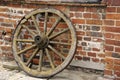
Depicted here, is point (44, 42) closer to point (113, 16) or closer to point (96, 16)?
point (96, 16)

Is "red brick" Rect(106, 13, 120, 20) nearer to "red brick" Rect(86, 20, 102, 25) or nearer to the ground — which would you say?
"red brick" Rect(86, 20, 102, 25)

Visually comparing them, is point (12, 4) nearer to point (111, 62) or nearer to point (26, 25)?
point (26, 25)

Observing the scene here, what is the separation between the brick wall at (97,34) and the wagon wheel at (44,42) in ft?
0.53

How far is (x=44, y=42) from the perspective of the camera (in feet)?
12.2

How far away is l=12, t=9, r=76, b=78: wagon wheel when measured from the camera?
3676mm

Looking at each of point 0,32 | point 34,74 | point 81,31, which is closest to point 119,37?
point 81,31

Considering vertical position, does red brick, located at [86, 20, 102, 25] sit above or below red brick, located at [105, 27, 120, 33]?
above

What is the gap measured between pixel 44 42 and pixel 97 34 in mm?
792

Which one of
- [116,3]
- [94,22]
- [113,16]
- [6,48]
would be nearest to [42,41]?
[94,22]

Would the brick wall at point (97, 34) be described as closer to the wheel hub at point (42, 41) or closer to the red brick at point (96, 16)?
the red brick at point (96, 16)

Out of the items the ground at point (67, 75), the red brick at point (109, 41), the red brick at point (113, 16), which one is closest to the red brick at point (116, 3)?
the red brick at point (113, 16)

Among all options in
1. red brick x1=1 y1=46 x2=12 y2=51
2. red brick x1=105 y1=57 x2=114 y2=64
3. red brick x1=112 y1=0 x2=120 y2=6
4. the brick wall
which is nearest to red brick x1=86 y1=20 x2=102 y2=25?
the brick wall

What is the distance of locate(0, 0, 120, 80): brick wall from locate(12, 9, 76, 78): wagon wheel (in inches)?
6.3

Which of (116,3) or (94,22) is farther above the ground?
(116,3)
